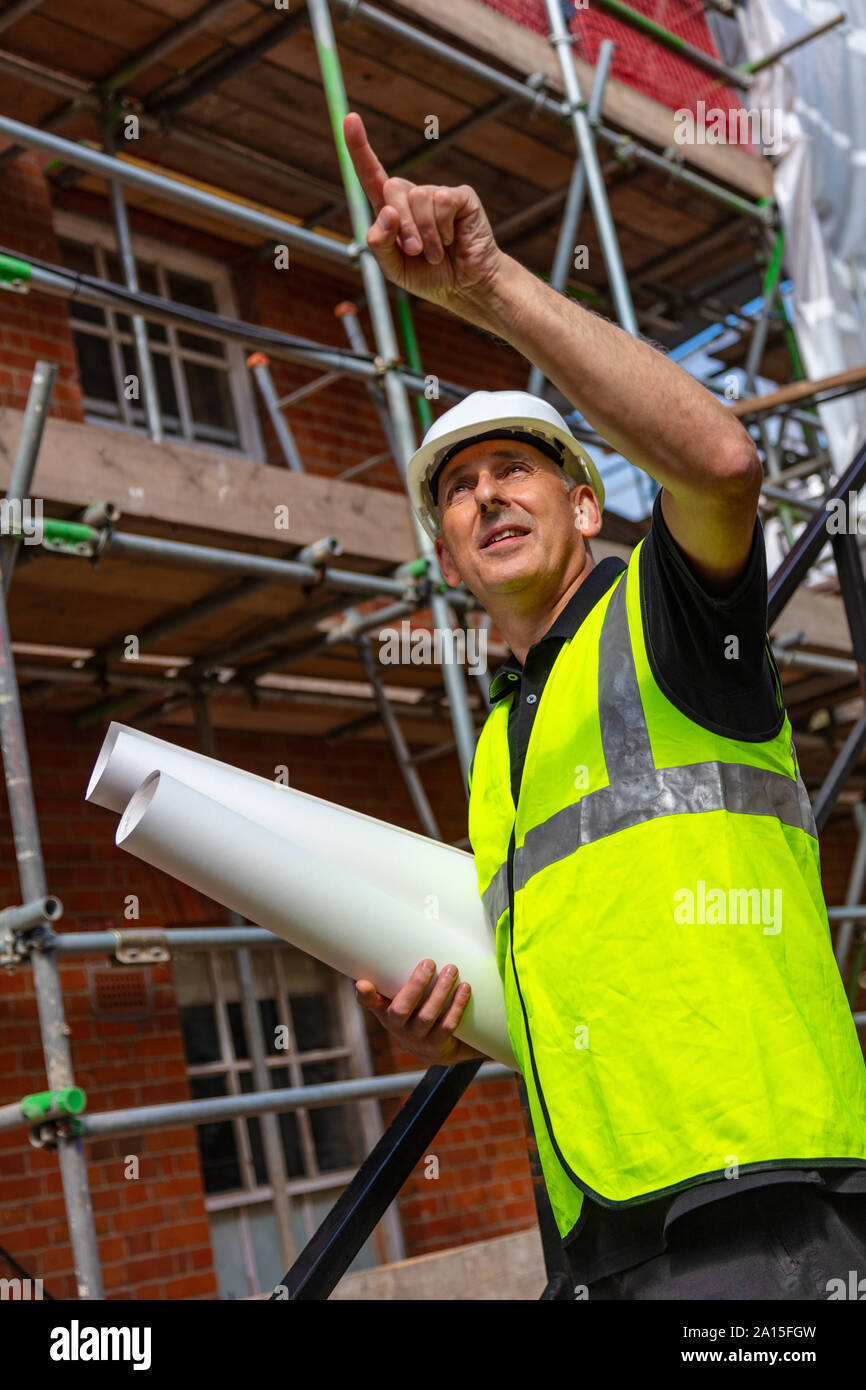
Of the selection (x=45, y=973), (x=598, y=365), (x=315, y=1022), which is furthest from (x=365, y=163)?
(x=315, y=1022)

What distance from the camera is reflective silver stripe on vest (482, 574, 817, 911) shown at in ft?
5.68

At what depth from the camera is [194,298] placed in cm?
823

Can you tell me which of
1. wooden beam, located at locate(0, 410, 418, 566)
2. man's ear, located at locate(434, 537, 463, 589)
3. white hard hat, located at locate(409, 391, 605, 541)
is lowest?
man's ear, located at locate(434, 537, 463, 589)

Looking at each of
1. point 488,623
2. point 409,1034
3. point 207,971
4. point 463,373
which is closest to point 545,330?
point 409,1034

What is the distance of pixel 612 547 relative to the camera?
634cm

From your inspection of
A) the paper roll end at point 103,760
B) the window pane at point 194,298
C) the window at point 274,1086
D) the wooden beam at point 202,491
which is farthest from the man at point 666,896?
the window pane at point 194,298

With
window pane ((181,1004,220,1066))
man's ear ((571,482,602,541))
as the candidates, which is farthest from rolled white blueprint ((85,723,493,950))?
window pane ((181,1004,220,1066))

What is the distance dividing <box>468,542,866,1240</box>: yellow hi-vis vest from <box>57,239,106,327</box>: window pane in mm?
6144

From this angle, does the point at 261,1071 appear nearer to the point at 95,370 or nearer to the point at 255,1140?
the point at 255,1140

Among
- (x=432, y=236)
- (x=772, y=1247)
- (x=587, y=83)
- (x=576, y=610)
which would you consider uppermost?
(x=587, y=83)

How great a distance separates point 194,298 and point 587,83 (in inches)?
92.0

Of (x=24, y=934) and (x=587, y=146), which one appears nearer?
(x=24, y=934)

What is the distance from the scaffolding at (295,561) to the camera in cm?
275

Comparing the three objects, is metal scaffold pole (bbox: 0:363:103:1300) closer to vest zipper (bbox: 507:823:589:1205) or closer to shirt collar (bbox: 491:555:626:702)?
shirt collar (bbox: 491:555:626:702)
